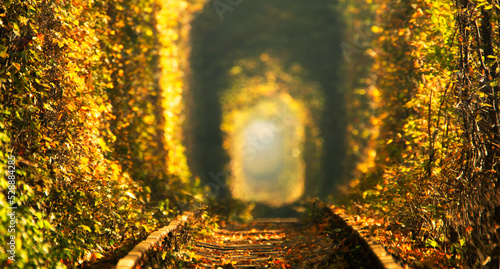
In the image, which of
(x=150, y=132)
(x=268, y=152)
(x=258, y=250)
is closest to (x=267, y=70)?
(x=150, y=132)

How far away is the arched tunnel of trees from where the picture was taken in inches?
843

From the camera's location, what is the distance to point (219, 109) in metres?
22.7

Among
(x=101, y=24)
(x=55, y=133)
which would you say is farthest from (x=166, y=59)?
(x=55, y=133)

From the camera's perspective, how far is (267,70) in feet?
81.0

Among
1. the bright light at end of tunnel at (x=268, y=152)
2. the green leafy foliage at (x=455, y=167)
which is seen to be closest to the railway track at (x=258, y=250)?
the green leafy foliage at (x=455, y=167)

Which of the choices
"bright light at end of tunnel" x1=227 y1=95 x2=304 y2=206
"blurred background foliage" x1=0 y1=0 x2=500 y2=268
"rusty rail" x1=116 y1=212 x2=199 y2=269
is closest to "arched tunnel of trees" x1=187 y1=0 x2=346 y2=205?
"bright light at end of tunnel" x1=227 y1=95 x2=304 y2=206

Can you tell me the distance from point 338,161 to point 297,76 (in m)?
4.86

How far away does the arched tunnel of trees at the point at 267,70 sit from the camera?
21.4 m

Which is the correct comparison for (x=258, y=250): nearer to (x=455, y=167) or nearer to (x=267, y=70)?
(x=455, y=167)

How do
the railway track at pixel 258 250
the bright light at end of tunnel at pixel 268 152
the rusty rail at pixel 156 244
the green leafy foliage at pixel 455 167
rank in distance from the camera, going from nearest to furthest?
1. the rusty rail at pixel 156 244
2. the green leafy foliage at pixel 455 167
3. the railway track at pixel 258 250
4. the bright light at end of tunnel at pixel 268 152

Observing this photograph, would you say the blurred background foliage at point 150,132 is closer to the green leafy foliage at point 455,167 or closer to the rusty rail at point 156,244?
the green leafy foliage at point 455,167

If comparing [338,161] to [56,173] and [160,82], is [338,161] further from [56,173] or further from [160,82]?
[56,173]

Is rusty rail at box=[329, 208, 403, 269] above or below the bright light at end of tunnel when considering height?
above

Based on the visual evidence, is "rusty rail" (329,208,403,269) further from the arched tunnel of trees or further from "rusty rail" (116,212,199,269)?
the arched tunnel of trees
